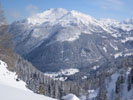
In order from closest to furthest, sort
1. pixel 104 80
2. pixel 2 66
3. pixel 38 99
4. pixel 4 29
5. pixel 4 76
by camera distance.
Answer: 1. pixel 38 99
2. pixel 4 76
3. pixel 2 66
4. pixel 4 29
5. pixel 104 80

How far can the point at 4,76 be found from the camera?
125ft

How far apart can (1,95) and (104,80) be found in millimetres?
154408

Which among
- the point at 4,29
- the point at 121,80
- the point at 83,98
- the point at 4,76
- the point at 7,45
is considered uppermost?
the point at 4,29

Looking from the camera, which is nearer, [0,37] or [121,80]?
[0,37]

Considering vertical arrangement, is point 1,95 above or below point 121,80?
above

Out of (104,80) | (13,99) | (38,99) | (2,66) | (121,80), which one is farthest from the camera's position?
(104,80)

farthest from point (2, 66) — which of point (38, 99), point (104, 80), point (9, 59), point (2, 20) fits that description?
point (104, 80)

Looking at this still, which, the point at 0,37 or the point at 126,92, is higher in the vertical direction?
the point at 0,37

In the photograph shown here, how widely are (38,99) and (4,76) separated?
2775cm

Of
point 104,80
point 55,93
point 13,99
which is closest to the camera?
point 13,99

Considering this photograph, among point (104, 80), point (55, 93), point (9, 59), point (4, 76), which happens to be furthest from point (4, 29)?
point (104, 80)

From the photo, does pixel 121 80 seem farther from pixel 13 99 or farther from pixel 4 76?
pixel 13 99

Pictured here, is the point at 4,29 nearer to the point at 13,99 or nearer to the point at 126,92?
the point at 13,99

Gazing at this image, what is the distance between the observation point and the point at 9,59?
4844 centimetres
